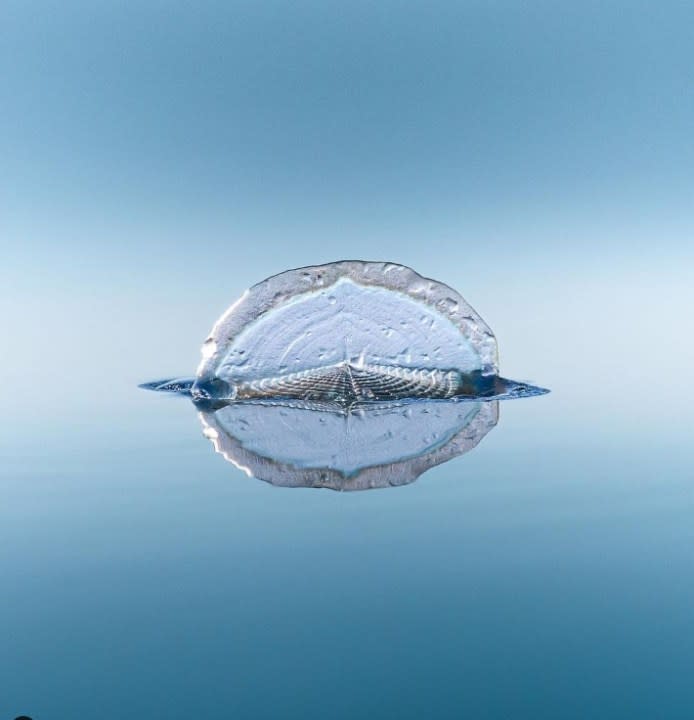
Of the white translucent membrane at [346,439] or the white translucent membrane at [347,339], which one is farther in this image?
the white translucent membrane at [347,339]

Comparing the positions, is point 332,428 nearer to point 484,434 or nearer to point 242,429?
point 242,429

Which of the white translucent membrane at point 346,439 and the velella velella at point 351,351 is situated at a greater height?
the velella velella at point 351,351

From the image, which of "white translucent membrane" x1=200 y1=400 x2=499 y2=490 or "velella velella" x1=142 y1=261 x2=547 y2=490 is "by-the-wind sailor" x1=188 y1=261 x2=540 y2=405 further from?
"white translucent membrane" x1=200 y1=400 x2=499 y2=490

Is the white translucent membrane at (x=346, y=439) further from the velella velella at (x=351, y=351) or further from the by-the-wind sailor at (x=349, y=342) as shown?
the by-the-wind sailor at (x=349, y=342)

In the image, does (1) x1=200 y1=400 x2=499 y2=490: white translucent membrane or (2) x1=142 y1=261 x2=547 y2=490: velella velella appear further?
(2) x1=142 y1=261 x2=547 y2=490: velella velella

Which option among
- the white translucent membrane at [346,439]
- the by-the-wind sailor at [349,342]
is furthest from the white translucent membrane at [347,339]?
the white translucent membrane at [346,439]

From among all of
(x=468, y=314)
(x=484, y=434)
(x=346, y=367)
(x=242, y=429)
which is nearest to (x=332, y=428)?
(x=242, y=429)

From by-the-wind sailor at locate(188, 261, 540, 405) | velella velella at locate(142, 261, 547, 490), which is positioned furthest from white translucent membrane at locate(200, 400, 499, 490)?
by-the-wind sailor at locate(188, 261, 540, 405)

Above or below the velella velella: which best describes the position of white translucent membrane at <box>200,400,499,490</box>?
below
